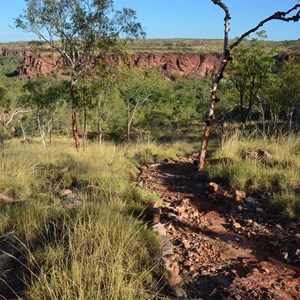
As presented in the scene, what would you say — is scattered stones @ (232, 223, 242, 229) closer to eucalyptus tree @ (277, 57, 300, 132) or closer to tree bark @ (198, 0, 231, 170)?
tree bark @ (198, 0, 231, 170)

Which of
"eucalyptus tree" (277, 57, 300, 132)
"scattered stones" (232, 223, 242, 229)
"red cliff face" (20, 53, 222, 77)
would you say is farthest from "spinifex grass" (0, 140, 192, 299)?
"red cliff face" (20, 53, 222, 77)

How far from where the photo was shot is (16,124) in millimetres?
49531

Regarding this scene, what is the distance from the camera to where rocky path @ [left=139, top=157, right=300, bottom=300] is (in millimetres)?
2725

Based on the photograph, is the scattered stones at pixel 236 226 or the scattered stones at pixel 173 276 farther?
the scattered stones at pixel 236 226

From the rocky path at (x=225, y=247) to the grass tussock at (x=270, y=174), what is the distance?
10.3 inches

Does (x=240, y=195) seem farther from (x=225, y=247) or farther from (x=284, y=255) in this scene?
(x=284, y=255)

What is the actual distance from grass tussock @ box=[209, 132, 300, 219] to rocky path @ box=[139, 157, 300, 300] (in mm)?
262

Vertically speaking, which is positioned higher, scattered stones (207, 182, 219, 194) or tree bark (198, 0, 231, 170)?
tree bark (198, 0, 231, 170)

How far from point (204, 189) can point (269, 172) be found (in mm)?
1098

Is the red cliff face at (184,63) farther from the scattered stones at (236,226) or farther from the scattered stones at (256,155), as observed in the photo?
the scattered stones at (236,226)

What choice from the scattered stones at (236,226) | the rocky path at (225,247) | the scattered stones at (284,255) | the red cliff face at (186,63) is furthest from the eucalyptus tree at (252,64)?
the red cliff face at (186,63)

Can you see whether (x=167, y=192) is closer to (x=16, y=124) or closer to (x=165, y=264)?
(x=165, y=264)

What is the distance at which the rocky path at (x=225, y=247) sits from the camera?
2725 millimetres

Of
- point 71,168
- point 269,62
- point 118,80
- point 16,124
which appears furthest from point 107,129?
point 71,168
